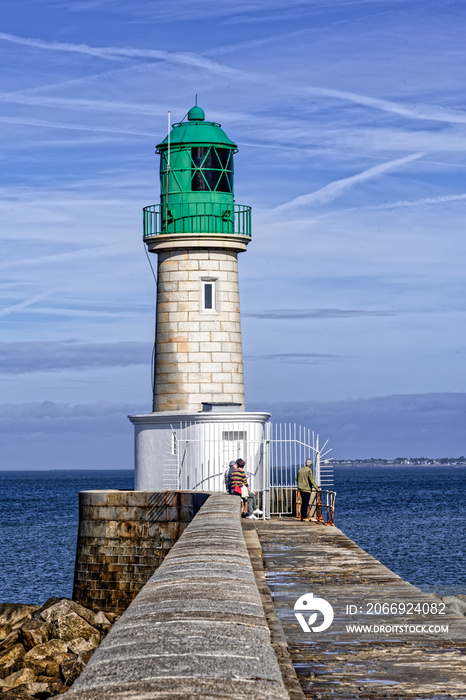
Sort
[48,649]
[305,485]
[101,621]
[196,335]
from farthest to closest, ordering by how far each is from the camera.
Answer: [196,335], [305,485], [101,621], [48,649]

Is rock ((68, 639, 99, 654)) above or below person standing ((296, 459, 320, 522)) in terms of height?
below

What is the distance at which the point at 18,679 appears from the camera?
1316 cm

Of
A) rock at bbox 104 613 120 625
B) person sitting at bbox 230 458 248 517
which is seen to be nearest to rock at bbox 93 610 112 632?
rock at bbox 104 613 120 625

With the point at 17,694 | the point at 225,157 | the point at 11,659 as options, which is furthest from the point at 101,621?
the point at 225,157

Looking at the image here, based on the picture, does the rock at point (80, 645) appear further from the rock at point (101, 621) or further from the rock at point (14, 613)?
the rock at point (14, 613)

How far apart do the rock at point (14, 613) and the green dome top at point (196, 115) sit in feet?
42.1

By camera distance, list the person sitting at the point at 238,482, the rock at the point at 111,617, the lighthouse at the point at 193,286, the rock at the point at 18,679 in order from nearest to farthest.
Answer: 1. the rock at the point at 18,679
2. the person sitting at the point at 238,482
3. the rock at the point at 111,617
4. the lighthouse at the point at 193,286

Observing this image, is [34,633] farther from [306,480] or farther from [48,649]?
[306,480]

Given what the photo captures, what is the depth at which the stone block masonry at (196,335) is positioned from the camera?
78.5 ft

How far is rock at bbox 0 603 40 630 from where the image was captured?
60.5 feet

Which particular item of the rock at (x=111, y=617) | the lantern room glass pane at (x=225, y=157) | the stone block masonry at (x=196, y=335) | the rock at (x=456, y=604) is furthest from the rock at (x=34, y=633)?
the lantern room glass pane at (x=225, y=157)

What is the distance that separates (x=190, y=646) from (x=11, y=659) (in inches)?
464

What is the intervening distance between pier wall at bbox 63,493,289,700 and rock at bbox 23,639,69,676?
8.51 meters

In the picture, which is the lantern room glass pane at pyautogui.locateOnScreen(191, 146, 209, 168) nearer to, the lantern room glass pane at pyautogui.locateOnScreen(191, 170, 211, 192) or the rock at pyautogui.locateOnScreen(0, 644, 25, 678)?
the lantern room glass pane at pyautogui.locateOnScreen(191, 170, 211, 192)
